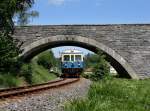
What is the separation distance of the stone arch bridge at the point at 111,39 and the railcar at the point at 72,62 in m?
4.25

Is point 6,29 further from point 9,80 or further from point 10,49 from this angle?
point 9,80

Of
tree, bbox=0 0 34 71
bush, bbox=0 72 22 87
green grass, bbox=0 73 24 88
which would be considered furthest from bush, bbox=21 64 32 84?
tree, bbox=0 0 34 71

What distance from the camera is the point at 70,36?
42.1 metres

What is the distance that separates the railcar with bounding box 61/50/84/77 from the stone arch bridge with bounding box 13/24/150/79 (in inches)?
167

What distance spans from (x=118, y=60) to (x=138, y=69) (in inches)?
79.9

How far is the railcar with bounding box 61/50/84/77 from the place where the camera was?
37.1 metres

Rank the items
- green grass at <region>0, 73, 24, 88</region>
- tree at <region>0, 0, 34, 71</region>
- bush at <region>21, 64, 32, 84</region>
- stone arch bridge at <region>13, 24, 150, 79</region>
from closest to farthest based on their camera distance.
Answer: tree at <region>0, 0, 34, 71</region> < green grass at <region>0, 73, 24, 88</region> < bush at <region>21, 64, 32, 84</region> < stone arch bridge at <region>13, 24, 150, 79</region>

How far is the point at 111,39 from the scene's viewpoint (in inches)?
1652

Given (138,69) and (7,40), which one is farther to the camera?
(138,69)

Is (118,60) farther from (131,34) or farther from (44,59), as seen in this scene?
(44,59)

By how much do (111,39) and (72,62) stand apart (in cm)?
641

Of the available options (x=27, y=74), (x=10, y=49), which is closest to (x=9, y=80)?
(x=10, y=49)

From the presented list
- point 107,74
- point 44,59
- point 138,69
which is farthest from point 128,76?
point 44,59

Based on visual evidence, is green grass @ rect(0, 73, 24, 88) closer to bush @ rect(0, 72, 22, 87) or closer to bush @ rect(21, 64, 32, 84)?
bush @ rect(0, 72, 22, 87)
